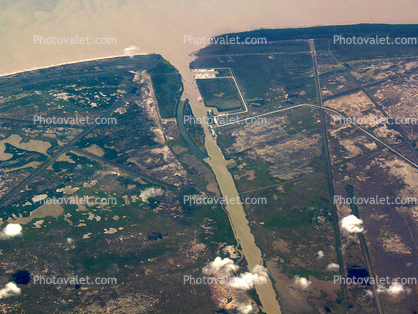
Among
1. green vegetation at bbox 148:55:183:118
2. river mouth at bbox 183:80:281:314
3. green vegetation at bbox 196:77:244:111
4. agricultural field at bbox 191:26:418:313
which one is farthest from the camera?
green vegetation at bbox 196:77:244:111

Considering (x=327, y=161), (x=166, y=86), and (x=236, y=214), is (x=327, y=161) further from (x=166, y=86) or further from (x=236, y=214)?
(x=166, y=86)

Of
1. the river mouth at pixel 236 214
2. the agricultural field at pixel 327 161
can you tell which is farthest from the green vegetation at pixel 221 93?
the agricultural field at pixel 327 161

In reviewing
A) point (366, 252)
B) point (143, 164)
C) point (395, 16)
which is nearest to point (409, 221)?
point (366, 252)

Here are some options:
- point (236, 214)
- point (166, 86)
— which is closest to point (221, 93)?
point (166, 86)

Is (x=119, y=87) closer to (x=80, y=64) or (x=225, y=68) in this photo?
(x=80, y=64)

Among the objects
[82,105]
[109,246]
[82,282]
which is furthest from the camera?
[82,105]

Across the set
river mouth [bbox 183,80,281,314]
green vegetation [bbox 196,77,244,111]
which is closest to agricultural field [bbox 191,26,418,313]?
river mouth [bbox 183,80,281,314]

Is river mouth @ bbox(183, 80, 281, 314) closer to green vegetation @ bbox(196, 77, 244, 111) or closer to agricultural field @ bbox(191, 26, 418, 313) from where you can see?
agricultural field @ bbox(191, 26, 418, 313)

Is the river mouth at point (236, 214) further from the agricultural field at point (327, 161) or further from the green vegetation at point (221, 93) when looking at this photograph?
the green vegetation at point (221, 93)
